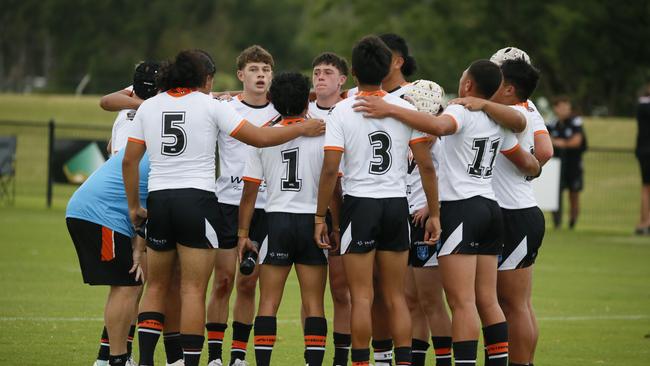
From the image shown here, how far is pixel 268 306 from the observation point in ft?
26.5

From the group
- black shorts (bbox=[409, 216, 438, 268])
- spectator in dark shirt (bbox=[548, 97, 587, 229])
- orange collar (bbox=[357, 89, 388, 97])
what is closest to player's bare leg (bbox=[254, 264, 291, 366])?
black shorts (bbox=[409, 216, 438, 268])

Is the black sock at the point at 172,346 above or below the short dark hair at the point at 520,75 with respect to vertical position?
below

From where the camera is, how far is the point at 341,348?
8.51 meters

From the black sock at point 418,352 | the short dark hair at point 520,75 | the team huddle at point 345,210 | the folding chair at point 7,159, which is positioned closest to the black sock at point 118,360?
the team huddle at point 345,210

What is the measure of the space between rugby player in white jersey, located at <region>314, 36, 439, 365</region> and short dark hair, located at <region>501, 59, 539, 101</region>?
84cm

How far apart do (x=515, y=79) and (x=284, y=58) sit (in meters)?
74.5

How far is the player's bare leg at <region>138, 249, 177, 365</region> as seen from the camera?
795 cm

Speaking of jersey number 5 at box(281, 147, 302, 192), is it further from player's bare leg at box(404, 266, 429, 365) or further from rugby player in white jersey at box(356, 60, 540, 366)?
player's bare leg at box(404, 266, 429, 365)

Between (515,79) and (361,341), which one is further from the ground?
(515,79)

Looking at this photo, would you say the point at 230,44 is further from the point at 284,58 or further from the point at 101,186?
the point at 101,186

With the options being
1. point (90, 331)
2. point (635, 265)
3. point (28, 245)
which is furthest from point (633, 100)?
point (90, 331)

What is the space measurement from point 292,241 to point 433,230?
1.00 meters

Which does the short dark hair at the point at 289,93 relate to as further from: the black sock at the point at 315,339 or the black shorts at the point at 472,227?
the black sock at the point at 315,339

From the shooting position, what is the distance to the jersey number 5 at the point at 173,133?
775cm
